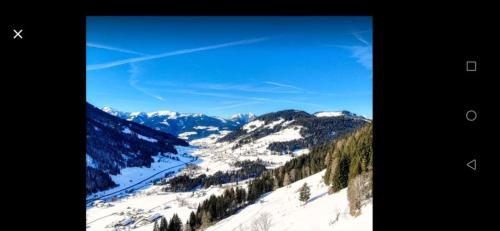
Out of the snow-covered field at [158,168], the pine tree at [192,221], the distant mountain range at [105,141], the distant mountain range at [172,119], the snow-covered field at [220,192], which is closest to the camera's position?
the distant mountain range at [105,141]

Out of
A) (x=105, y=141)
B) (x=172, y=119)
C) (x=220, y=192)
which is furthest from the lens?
(x=220, y=192)

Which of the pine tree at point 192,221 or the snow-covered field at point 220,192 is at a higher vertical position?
the snow-covered field at point 220,192
